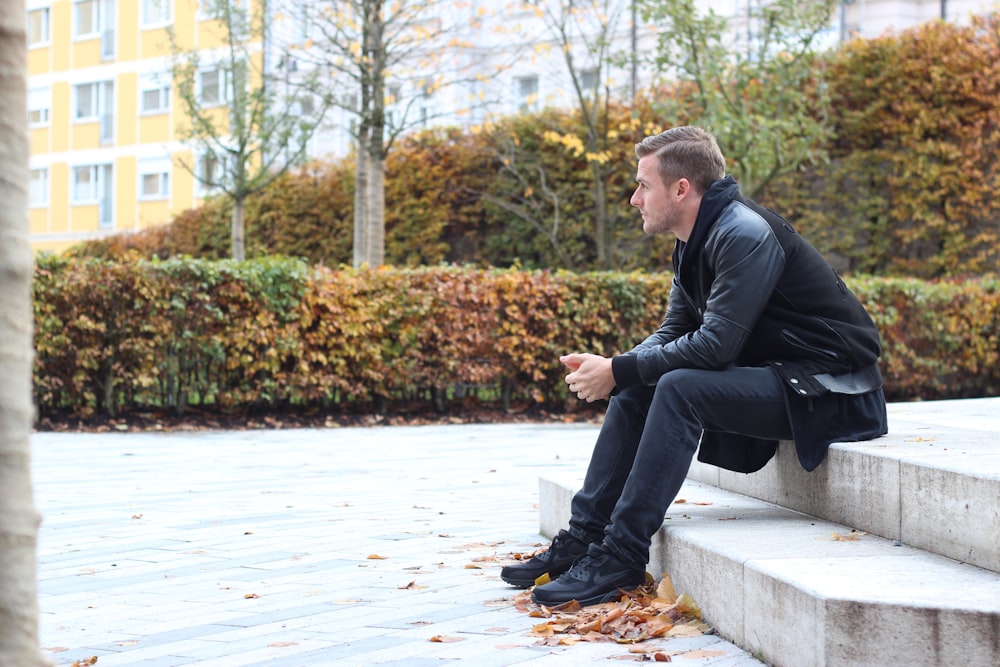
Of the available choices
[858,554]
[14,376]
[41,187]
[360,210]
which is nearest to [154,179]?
[41,187]

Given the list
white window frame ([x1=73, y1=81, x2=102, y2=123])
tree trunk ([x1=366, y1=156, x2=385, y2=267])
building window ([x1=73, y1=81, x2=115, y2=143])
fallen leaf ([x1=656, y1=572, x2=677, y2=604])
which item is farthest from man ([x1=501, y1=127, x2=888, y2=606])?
white window frame ([x1=73, y1=81, x2=102, y2=123])

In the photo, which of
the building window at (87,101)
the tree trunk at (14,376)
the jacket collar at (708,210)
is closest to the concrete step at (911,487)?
the jacket collar at (708,210)

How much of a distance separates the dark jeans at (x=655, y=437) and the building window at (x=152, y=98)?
40.4m

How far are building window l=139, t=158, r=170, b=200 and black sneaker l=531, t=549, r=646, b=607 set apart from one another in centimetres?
4018

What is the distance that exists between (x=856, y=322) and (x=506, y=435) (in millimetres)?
7675

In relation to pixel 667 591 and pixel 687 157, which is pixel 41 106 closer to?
pixel 687 157

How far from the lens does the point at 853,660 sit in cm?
296

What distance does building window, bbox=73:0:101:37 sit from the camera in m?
44.5

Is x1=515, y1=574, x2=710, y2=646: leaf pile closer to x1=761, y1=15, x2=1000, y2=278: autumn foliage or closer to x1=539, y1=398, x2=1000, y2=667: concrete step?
x1=539, y1=398, x2=1000, y2=667: concrete step

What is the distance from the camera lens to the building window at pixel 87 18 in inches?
1753

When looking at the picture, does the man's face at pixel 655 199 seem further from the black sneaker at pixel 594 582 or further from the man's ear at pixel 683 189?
the black sneaker at pixel 594 582

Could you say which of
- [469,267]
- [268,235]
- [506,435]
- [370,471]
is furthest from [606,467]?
[268,235]

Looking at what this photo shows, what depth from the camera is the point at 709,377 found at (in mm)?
4113

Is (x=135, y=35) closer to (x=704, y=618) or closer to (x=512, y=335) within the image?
(x=512, y=335)
